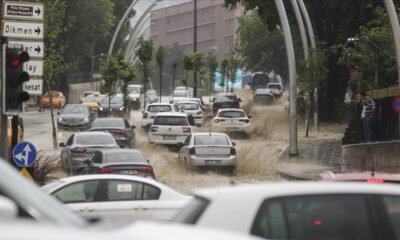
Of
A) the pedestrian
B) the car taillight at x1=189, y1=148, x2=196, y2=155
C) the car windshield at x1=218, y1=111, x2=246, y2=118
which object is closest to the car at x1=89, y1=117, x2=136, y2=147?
the car taillight at x1=189, y1=148, x2=196, y2=155

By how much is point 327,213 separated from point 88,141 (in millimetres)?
22860

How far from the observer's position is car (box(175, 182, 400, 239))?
6223 millimetres

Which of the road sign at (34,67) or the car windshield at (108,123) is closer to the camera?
the road sign at (34,67)

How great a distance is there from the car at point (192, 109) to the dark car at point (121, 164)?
27382 mm

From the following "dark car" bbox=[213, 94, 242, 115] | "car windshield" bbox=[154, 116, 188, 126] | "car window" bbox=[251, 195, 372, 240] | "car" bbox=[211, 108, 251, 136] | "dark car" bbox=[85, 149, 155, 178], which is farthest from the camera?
"dark car" bbox=[213, 94, 242, 115]

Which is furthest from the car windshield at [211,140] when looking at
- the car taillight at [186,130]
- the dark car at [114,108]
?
the dark car at [114,108]

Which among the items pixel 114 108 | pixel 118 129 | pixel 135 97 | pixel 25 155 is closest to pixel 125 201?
pixel 25 155

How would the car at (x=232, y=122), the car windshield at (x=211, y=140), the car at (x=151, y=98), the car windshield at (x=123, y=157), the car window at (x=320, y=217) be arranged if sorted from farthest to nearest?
the car at (x=151, y=98), the car at (x=232, y=122), the car windshield at (x=211, y=140), the car windshield at (x=123, y=157), the car window at (x=320, y=217)

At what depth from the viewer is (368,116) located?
29000 mm

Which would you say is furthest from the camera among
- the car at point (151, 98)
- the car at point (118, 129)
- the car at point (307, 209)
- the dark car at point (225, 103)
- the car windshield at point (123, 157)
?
the car at point (151, 98)

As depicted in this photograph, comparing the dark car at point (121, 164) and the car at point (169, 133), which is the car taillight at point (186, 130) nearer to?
the car at point (169, 133)

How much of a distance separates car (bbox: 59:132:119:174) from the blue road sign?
935cm

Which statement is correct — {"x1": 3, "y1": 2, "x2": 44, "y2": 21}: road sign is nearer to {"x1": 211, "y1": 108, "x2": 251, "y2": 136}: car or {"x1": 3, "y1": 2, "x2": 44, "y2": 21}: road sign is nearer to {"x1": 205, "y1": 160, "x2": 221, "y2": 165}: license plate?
{"x1": 205, "y1": 160, "x2": 221, "y2": 165}: license plate

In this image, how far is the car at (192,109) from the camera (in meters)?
50.2
